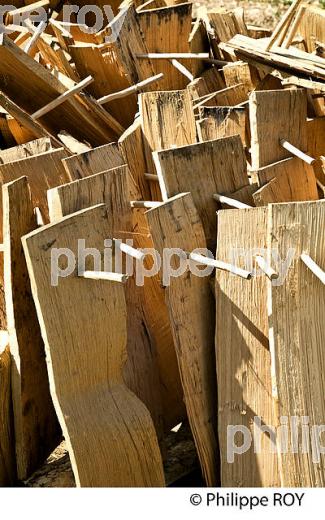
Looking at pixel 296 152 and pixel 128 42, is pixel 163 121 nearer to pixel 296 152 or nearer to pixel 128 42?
pixel 296 152

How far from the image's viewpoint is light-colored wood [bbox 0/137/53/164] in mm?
3988

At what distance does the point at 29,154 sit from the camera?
4.01m

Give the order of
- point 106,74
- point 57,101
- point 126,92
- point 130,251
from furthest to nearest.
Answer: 1. point 106,74
2. point 126,92
3. point 57,101
4. point 130,251

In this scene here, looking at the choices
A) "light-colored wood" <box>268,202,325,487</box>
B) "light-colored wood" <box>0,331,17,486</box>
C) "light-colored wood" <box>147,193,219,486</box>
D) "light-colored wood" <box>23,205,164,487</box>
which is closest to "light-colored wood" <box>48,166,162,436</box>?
"light-colored wood" <box>23,205,164,487</box>

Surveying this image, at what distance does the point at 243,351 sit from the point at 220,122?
1.42 metres

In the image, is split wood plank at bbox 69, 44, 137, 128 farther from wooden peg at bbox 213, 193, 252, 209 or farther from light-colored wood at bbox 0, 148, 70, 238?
wooden peg at bbox 213, 193, 252, 209

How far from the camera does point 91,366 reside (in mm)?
3035

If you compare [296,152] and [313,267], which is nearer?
[313,267]

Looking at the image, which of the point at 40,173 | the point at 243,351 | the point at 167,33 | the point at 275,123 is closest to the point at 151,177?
the point at 40,173

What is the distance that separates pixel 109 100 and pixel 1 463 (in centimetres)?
223

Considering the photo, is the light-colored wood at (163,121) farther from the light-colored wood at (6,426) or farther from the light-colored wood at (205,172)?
the light-colored wood at (6,426)

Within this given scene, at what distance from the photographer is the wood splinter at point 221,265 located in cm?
288
